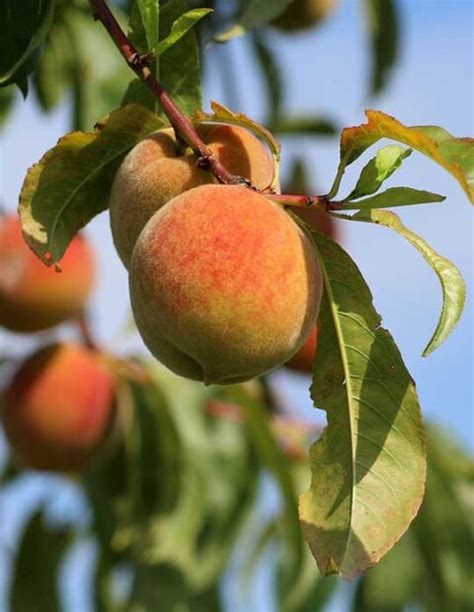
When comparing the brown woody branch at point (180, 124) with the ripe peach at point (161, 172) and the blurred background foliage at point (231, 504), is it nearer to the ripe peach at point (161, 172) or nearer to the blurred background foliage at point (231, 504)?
the ripe peach at point (161, 172)

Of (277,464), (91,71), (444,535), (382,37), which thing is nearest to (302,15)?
(382,37)

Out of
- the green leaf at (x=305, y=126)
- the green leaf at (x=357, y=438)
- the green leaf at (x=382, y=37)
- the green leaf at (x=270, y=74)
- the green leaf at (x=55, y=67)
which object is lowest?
the green leaf at (x=305, y=126)

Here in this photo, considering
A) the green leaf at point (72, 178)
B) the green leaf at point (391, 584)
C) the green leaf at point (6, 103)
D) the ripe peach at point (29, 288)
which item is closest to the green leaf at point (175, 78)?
the green leaf at point (72, 178)

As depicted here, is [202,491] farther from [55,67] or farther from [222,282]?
[222,282]

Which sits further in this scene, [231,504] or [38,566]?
[38,566]

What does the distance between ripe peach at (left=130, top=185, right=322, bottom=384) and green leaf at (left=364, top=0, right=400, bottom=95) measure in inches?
64.5

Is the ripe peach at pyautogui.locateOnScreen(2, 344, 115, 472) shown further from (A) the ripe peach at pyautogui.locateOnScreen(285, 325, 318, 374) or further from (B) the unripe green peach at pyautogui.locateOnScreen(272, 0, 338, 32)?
(B) the unripe green peach at pyautogui.locateOnScreen(272, 0, 338, 32)

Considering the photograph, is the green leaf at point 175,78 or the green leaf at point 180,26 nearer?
the green leaf at point 180,26

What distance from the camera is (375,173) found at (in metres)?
1.09

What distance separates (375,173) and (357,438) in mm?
224

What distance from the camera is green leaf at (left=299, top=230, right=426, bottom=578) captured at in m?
1.08

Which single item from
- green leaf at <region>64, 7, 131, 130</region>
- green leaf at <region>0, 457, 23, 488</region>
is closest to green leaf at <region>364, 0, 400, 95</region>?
green leaf at <region>64, 7, 131, 130</region>

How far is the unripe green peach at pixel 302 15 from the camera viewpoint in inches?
98.7

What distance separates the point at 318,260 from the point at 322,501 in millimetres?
201
